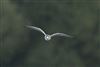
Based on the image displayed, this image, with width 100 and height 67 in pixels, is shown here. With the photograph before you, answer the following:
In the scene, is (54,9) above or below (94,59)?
above

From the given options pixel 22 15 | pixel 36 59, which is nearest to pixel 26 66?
pixel 36 59

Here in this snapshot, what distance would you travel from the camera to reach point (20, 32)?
71.1ft

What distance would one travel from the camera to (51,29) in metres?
20.7

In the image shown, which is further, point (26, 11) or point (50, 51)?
point (26, 11)

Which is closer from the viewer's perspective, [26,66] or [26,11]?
[26,66]

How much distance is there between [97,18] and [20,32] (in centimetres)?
249

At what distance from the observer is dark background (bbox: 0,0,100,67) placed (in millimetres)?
20953

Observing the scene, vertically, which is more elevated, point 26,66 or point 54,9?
point 54,9

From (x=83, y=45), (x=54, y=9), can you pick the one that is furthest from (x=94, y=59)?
(x=54, y=9)

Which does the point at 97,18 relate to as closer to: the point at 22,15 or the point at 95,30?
the point at 95,30

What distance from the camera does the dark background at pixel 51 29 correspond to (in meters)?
21.0

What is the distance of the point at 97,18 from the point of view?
70.7 ft

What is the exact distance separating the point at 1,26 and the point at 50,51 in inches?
74.5

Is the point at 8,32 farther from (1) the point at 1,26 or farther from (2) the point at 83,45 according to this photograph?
(2) the point at 83,45
